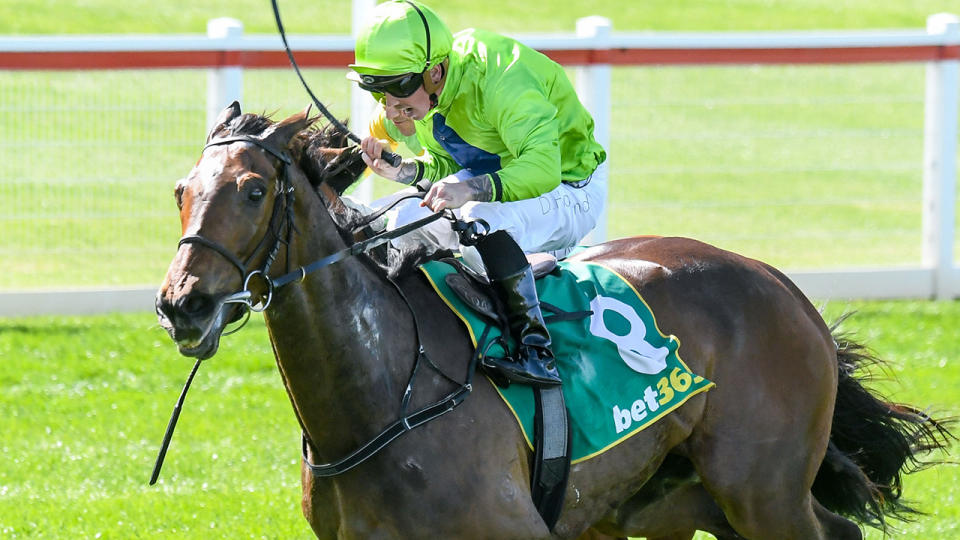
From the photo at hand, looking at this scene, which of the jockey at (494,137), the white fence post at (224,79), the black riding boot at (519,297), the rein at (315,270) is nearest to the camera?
the rein at (315,270)

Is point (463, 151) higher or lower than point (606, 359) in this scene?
higher

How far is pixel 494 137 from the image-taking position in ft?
14.4

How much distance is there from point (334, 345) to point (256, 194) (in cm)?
54

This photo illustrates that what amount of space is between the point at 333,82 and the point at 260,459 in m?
6.25

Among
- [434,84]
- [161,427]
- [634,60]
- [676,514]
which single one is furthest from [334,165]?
[634,60]

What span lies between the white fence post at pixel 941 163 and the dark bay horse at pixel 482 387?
5412 millimetres

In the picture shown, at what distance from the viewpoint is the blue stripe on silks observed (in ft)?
14.6

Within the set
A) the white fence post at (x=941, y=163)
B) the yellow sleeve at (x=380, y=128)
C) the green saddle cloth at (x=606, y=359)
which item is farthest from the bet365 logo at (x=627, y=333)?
the white fence post at (x=941, y=163)

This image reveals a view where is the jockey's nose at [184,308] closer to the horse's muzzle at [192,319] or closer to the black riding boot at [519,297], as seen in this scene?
the horse's muzzle at [192,319]

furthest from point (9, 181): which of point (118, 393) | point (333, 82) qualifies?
point (333, 82)

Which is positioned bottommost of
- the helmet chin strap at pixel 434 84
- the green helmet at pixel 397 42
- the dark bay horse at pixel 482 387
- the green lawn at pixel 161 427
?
the green lawn at pixel 161 427

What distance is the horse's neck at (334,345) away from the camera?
377 centimetres

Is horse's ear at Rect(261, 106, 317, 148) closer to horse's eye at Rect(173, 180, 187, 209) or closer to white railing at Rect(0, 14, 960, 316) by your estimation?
horse's eye at Rect(173, 180, 187, 209)

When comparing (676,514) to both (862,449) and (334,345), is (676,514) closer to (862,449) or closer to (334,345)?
(862,449)
